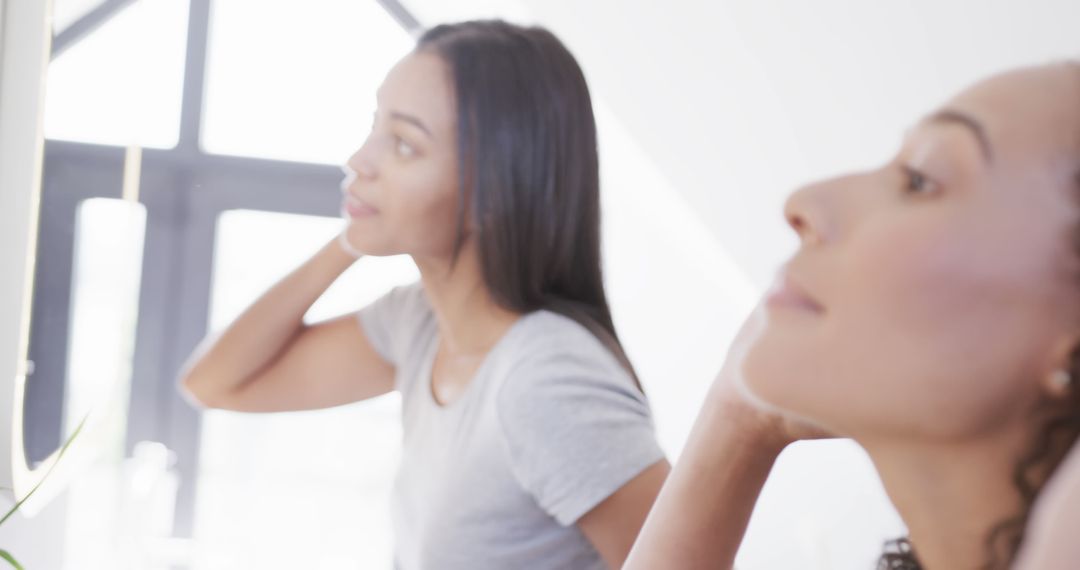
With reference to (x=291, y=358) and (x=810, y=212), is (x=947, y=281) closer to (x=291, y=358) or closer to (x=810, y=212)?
(x=810, y=212)

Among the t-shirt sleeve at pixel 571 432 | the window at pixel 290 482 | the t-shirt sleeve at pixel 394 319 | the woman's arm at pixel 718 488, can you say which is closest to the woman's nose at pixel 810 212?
the woman's arm at pixel 718 488

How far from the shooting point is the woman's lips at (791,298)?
0.36 m

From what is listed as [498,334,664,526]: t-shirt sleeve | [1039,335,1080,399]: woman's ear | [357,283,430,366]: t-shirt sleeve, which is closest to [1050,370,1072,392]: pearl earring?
[1039,335,1080,399]: woman's ear

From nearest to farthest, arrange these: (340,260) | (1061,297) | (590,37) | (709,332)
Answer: (1061,297)
(340,260)
(590,37)
(709,332)

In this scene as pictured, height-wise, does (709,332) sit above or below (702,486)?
below

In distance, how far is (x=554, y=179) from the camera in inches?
33.0

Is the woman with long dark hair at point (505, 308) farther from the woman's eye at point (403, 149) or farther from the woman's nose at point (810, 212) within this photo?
the woman's nose at point (810, 212)

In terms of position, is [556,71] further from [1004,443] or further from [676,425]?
[676,425]

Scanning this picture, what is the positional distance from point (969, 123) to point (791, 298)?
0.29ft

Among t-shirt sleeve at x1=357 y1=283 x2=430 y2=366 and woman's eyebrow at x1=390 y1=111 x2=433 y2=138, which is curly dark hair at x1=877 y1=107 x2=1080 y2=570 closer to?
woman's eyebrow at x1=390 y1=111 x2=433 y2=138

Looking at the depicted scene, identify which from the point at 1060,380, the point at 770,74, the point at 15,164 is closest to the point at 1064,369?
the point at 1060,380

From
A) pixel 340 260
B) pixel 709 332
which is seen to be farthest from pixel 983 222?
pixel 709 332

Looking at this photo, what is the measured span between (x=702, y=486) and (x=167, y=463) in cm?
251

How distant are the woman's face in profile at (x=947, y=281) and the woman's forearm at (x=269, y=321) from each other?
775mm
